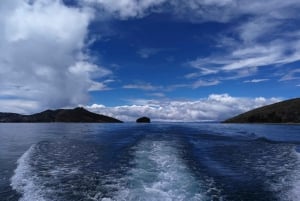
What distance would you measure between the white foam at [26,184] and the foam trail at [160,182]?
4.30 meters

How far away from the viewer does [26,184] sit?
17734 millimetres

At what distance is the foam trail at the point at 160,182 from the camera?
1552 cm

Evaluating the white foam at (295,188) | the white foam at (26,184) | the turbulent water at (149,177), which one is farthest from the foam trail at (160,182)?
the white foam at (295,188)

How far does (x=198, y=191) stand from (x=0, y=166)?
16.1 meters

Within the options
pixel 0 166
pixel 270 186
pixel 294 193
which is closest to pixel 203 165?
pixel 270 186

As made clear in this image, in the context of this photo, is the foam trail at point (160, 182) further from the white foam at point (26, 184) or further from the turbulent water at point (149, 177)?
the white foam at point (26, 184)

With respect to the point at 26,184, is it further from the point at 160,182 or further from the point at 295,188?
the point at 295,188

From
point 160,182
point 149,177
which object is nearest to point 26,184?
point 149,177

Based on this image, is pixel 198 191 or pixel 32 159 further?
pixel 32 159

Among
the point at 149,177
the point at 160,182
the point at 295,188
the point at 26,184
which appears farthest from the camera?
the point at 149,177

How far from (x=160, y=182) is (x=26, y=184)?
26.1 ft

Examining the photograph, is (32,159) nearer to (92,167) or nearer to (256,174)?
(92,167)

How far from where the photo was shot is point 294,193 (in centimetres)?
1623

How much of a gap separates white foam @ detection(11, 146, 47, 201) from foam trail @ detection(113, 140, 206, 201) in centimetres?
430
